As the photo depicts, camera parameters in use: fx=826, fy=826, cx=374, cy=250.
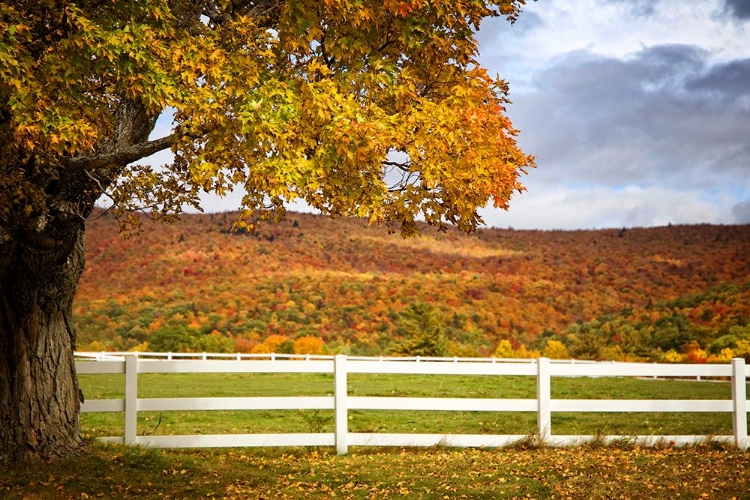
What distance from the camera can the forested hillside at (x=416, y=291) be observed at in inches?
1864

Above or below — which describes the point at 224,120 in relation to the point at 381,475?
above

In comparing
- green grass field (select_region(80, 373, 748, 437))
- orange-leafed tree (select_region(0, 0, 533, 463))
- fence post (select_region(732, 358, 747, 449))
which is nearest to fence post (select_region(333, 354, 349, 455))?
green grass field (select_region(80, 373, 748, 437))

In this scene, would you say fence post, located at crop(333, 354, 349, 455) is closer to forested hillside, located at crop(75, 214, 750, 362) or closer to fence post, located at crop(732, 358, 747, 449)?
fence post, located at crop(732, 358, 747, 449)

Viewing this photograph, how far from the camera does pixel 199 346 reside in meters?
45.0

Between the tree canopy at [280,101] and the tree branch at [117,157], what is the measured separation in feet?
0.07

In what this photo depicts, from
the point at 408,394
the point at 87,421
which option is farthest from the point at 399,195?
the point at 408,394

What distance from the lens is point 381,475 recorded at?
31.3 ft

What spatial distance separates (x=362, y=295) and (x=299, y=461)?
188 feet

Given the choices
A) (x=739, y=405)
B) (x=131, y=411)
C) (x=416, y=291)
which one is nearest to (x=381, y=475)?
(x=131, y=411)

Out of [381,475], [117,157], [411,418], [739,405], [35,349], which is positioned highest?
[117,157]

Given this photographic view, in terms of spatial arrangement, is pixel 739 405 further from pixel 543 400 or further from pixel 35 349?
pixel 35 349

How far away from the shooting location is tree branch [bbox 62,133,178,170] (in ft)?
29.3

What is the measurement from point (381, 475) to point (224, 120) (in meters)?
4.48

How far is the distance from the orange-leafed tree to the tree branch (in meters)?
0.02
